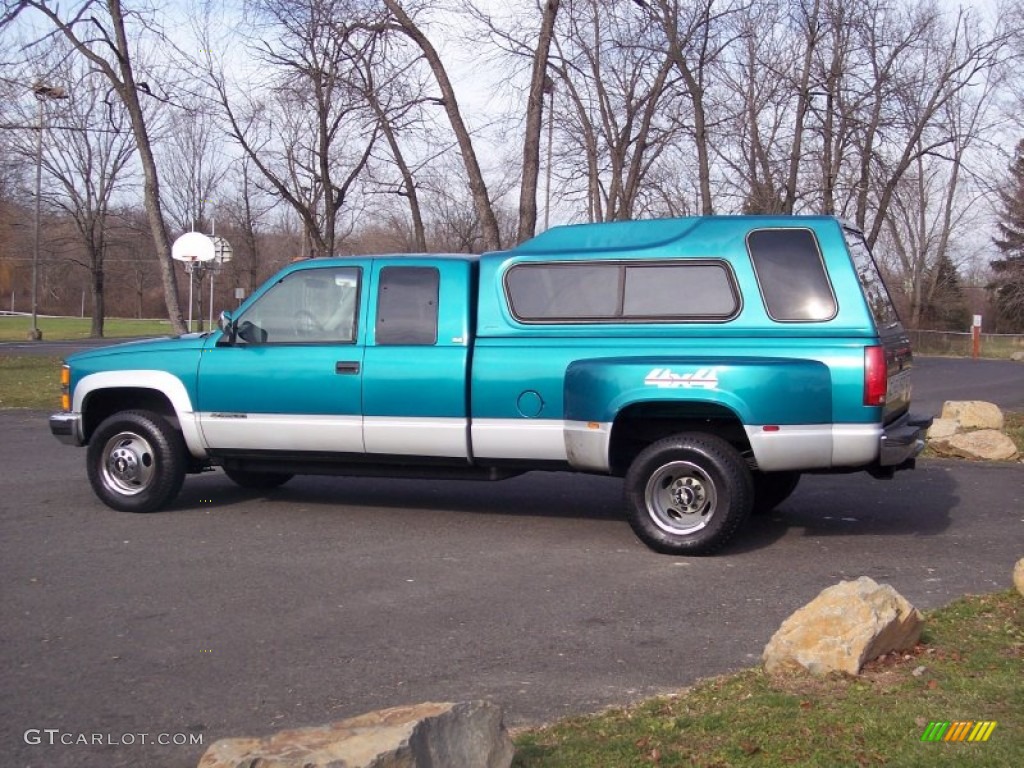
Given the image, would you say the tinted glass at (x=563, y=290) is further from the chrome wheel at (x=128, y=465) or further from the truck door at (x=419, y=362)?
the chrome wheel at (x=128, y=465)

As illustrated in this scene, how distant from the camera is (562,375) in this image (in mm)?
7430

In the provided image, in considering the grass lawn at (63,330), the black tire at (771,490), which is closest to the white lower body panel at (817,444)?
the black tire at (771,490)

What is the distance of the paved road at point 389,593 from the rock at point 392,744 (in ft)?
2.97

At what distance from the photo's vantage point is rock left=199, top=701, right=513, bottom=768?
3.17 meters

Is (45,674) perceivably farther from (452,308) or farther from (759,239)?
(759,239)

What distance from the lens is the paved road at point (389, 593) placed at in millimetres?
4688

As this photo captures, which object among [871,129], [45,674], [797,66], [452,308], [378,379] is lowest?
[45,674]

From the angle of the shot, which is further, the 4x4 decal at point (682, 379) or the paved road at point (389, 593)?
the 4x4 decal at point (682, 379)

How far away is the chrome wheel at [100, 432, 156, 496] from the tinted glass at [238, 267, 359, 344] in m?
1.25

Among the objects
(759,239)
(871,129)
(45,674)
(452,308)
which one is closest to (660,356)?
(759,239)

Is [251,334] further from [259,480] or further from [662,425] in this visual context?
[662,425]

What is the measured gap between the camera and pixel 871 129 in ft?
81.8

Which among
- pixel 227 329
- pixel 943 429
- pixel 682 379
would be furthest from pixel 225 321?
pixel 943 429

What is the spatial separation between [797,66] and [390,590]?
2231 centimetres
